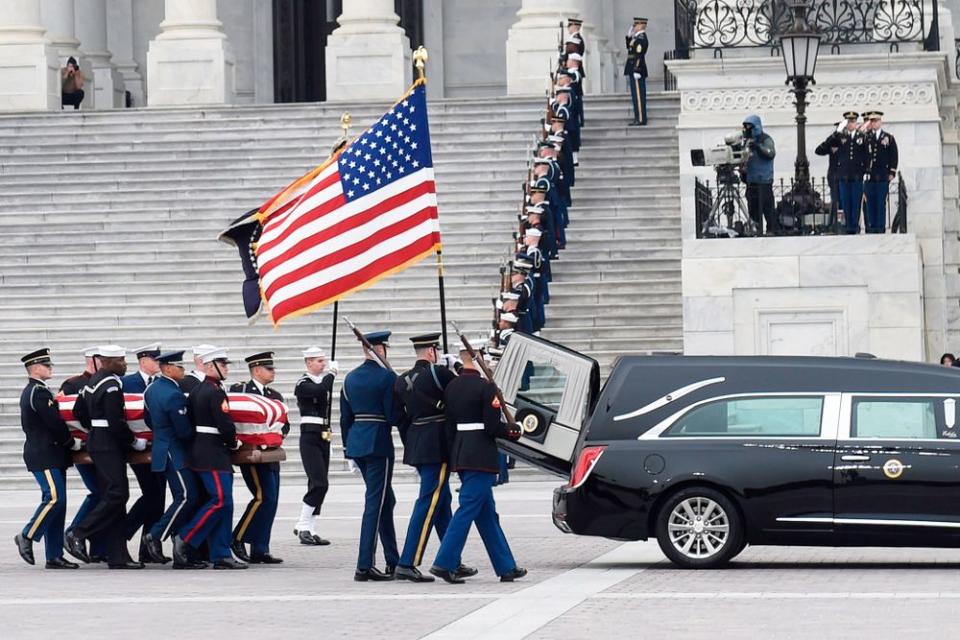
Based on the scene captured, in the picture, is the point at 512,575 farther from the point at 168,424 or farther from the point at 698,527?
the point at 168,424

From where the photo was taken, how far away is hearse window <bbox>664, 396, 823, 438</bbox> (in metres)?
17.2

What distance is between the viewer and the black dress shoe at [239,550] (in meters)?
18.7

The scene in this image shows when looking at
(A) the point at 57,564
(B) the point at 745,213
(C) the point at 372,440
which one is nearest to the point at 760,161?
(B) the point at 745,213

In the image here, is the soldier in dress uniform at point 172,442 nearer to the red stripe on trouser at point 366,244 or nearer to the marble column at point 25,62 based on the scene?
the red stripe on trouser at point 366,244

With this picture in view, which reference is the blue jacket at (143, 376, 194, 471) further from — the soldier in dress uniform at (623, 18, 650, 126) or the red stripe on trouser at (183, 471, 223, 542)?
the soldier in dress uniform at (623, 18, 650, 126)

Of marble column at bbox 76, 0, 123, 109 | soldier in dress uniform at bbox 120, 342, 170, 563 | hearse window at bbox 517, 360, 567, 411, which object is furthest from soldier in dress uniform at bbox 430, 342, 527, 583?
marble column at bbox 76, 0, 123, 109

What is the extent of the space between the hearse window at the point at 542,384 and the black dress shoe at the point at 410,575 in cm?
211

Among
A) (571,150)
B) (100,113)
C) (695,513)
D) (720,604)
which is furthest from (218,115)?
(720,604)

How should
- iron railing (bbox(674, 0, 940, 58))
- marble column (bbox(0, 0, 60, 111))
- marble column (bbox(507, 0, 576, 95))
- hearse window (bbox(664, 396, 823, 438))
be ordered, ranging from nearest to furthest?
1. hearse window (bbox(664, 396, 823, 438))
2. iron railing (bbox(674, 0, 940, 58))
3. marble column (bbox(507, 0, 576, 95))
4. marble column (bbox(0, 0, 60, 111))

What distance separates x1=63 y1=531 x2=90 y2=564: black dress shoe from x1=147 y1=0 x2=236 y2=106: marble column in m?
19.9

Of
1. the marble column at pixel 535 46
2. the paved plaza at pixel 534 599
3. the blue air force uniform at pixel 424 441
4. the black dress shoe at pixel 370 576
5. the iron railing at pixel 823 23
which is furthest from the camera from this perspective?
the marble column at pixel 535 46

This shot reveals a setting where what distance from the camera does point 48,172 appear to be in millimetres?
34281

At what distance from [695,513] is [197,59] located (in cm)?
2290

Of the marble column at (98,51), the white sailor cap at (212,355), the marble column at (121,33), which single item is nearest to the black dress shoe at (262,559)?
the white sailor cap at (212,355)
